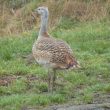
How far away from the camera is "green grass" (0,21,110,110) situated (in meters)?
8.84

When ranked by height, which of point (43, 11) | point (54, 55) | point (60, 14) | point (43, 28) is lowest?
point (60, 14)

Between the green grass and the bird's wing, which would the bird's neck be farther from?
the green grass

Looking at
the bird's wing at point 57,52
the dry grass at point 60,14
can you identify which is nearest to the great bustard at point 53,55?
the bird's wing at point 57,52

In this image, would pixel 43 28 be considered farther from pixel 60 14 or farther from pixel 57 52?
pixel 60 14

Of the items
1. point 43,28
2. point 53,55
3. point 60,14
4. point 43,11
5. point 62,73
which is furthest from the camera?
point 60,14

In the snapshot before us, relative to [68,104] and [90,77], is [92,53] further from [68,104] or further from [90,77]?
[68,104]

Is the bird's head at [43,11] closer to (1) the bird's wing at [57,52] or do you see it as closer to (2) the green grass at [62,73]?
(1) the bird's wing at [57,52]

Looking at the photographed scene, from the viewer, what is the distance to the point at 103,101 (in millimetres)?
8742

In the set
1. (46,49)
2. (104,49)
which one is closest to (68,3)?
(104,49)

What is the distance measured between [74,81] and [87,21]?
714cm

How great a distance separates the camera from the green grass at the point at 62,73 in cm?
884

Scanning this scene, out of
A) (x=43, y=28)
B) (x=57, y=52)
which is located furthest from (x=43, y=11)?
(x=57, y=52)

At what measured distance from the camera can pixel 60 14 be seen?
17953 millimetres

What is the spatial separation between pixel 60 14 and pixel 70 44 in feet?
13.4
